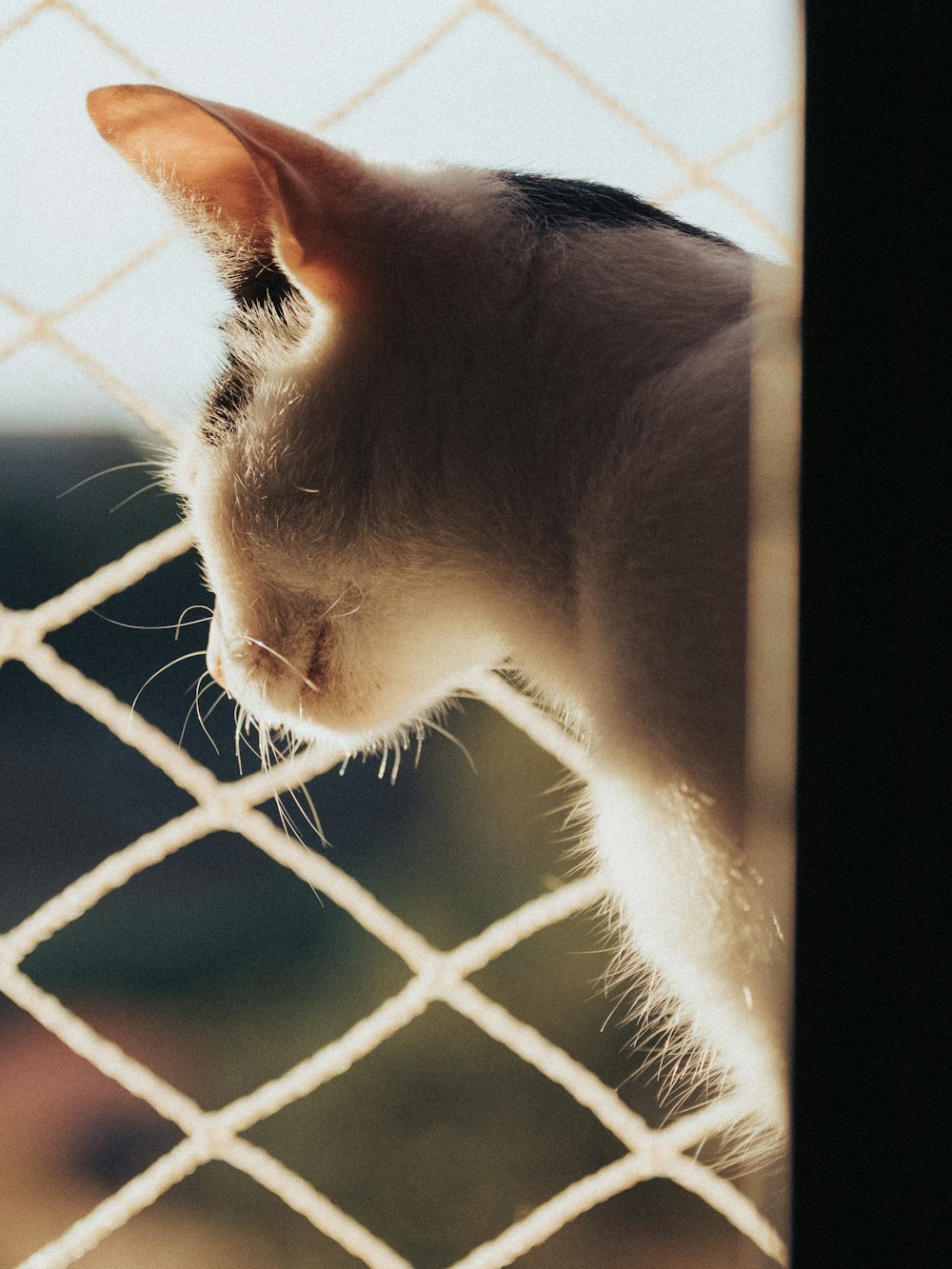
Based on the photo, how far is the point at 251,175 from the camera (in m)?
0.32

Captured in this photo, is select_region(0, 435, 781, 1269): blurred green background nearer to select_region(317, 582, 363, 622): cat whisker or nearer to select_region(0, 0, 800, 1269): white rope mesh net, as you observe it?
select_region(0, 0, 800, 1269): white rope mesh net

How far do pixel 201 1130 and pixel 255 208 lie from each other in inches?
21.2

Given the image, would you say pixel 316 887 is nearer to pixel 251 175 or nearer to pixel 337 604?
pixel 337 604

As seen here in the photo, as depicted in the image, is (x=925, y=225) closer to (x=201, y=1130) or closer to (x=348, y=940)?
(x=201, y=1130)

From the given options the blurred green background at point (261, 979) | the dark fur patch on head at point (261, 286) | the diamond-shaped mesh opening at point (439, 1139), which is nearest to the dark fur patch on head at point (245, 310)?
the dark fur patch on head at point (261, 286)

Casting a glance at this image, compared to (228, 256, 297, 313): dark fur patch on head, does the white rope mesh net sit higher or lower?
lower

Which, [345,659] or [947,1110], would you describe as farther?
[345,659]

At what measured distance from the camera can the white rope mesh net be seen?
55 cm

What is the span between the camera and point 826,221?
0.19m

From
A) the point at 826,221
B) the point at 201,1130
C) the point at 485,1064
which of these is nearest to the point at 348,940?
the point at 485,1064

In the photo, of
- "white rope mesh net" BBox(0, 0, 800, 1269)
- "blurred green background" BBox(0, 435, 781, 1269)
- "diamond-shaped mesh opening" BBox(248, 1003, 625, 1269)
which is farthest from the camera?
"diamond-shaped mesh opening" BBox(248, 1003, 625, 1269)

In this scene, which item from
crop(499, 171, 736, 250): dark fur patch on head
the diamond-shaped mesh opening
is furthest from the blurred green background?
crop(499, 171, 736, 250): dark fur patch on head

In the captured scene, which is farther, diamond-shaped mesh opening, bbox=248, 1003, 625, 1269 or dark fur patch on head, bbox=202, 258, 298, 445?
diamond-shaped mesh opening, bbox=248, 1003, 625, 1269

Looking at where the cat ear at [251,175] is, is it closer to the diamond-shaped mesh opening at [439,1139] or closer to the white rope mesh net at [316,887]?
the white rope mesh net at [316,887]
